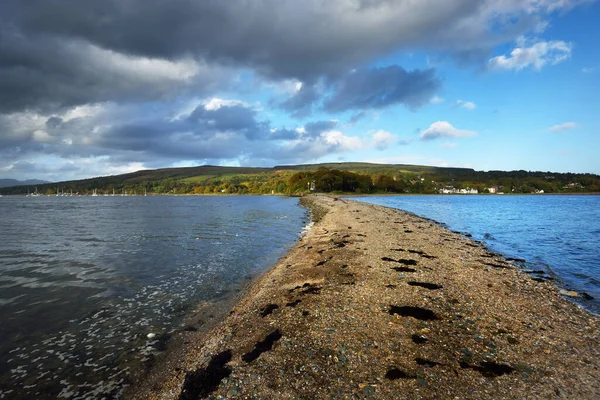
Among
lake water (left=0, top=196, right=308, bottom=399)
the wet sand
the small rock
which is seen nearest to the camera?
the wet sand

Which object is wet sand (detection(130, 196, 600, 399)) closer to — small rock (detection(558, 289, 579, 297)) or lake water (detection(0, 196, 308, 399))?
small rock (detection(558, 289, 579, 297))

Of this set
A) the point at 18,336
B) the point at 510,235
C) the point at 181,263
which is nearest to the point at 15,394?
the point at 18,336

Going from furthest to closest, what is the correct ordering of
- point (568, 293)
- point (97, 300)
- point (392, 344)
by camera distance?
point (97, 300) → point (568, 293) → point (392, 344)

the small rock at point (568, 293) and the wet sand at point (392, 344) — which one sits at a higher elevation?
the wet sand at point (392, 344)

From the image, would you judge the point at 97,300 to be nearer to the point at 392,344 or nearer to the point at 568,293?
the point at 392,344

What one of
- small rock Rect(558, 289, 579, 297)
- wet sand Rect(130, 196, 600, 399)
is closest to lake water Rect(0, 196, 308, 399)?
wet sand Rect(130, 196, 600, 399)

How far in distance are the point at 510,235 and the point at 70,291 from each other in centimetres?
4136

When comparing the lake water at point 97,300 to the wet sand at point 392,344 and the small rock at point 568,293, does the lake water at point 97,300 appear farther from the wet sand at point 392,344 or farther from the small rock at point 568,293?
the small rock at point 568,293

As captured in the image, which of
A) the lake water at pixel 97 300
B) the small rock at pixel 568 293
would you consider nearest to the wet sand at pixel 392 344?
the small rock at pixel 568 293

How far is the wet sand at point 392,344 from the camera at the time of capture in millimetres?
6801

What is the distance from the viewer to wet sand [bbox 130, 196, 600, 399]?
680 centimetres

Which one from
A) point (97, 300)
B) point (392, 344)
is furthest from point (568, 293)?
point (97, 300)

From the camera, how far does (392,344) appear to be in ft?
27.9

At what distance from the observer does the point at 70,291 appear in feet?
50.2
